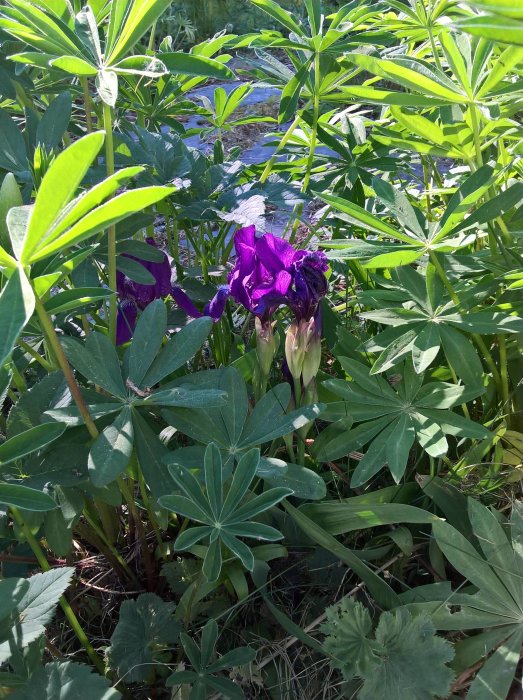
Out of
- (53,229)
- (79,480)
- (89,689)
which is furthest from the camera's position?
(79,480)

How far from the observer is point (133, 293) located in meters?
1.12

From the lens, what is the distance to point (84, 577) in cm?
109

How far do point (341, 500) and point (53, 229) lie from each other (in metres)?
0.60

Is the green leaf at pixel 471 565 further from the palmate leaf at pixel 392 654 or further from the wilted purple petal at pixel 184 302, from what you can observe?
the wilted purple petal at pixel 184 302

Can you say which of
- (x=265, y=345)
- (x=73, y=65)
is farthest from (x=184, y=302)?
(x=73, y=65)

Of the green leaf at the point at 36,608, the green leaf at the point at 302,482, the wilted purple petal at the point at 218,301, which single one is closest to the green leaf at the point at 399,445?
the green leaf at the point at 302,482

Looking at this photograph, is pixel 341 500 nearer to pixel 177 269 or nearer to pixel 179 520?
pixel 179 520

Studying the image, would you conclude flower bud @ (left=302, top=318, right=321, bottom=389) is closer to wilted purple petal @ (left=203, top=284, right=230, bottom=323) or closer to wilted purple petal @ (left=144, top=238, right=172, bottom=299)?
wilted purple petal @ (left=203, top=284, right=230, bottom=323)

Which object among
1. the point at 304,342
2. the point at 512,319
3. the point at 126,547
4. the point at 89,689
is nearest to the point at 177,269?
the point at 304,342

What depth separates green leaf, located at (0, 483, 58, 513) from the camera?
71 centimetres

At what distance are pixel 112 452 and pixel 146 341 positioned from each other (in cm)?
18

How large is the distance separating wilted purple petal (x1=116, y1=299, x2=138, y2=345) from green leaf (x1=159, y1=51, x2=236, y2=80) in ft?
1.22

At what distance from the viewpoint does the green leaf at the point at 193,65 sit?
1.02 m

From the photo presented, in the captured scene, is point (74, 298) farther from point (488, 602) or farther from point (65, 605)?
point (488, 602)
